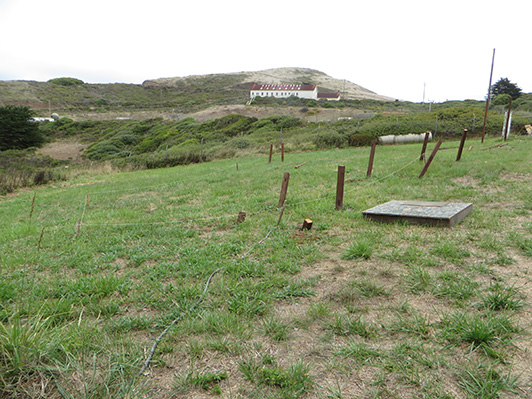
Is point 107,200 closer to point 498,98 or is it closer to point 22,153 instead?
point 22,153

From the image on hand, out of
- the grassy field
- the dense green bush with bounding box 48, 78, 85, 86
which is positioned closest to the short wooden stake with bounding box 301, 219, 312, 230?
the grassy field

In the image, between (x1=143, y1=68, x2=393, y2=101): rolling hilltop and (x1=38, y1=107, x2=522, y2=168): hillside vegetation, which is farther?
(x1=143, y1=68, x2=393, y2=101): rolling hilltop

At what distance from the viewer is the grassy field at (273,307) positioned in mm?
2355

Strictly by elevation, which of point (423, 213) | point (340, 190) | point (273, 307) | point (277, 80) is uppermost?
point (277, 80)

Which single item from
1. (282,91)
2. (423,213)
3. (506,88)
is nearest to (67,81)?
(282,91)

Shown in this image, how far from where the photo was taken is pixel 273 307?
3453 millimetres

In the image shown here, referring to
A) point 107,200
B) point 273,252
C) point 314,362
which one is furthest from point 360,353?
point 107,200

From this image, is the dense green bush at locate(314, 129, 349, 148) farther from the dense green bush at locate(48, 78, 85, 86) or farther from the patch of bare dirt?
the dense green bush at locate(48, 78, 85, 86)

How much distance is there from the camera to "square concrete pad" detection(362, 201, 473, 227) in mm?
5426

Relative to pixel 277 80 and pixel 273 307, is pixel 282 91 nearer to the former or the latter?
pixel 277 80

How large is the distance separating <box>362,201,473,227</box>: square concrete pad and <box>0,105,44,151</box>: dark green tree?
166ft

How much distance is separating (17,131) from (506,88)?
6954cm

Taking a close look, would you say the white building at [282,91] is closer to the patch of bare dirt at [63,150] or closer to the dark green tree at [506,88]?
the dark green tree at [506,88]

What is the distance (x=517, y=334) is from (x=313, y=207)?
4.72m
